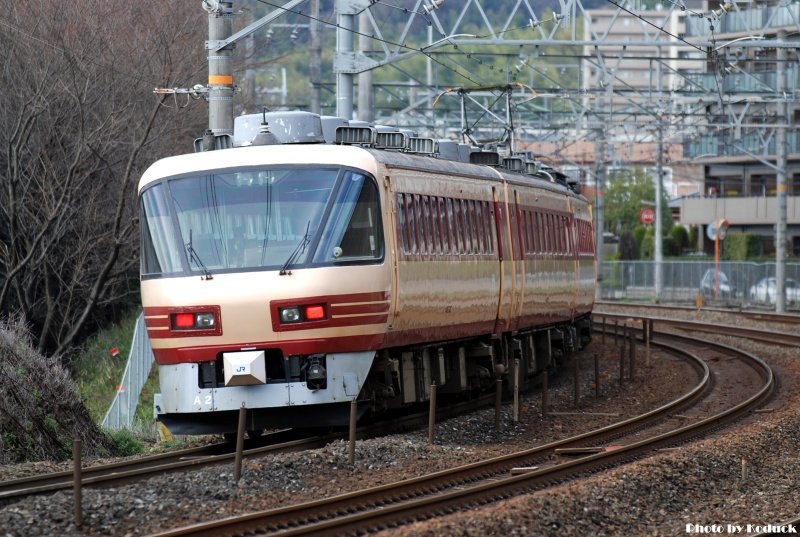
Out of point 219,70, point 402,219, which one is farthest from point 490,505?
point 219,70

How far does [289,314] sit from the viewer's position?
42.5 ft

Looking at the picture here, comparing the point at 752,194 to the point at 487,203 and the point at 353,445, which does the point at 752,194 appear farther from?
the point at 353,445

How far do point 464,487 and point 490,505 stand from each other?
0.99 m

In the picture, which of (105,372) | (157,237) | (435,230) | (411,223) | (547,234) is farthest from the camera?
(105,372)

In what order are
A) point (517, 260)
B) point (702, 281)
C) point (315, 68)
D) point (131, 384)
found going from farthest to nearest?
point (702, 281) → point (315, 68) → point (131, 384) → point (517, 260)

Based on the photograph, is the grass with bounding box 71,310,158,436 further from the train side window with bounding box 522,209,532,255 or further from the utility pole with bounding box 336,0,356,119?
the train side window with bounding box 522,209,532,255

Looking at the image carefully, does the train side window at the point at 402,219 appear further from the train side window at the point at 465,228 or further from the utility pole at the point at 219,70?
the utility pole at the point at 219,70

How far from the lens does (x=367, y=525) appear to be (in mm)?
9273

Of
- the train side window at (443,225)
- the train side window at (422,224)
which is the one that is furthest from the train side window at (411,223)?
the train side window at (443,225)

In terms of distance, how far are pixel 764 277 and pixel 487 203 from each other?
31.8m

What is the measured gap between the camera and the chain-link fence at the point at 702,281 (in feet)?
155

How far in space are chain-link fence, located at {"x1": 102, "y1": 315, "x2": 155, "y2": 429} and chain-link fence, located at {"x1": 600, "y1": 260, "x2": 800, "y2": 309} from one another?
84.5 feet

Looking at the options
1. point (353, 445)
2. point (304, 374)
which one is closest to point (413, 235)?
point (304, 374)

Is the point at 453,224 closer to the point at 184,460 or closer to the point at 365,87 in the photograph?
the point at 184,460
